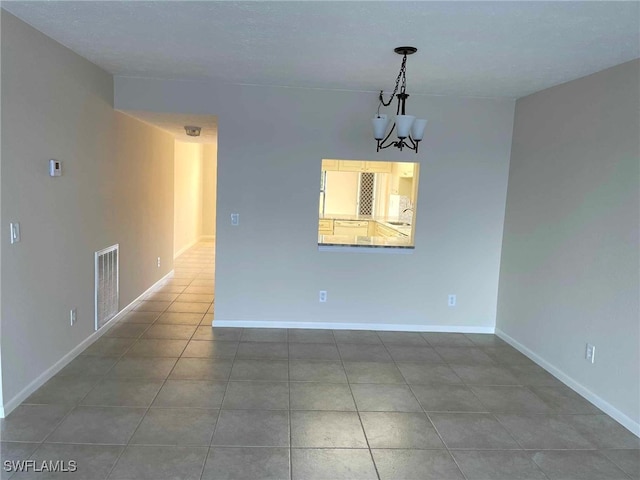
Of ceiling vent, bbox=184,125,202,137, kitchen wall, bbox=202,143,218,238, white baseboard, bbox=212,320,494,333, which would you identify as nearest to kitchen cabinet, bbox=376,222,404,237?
white baseboard, bbox=212,320,494,333

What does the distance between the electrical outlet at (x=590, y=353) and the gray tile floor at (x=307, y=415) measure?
0.98 feet

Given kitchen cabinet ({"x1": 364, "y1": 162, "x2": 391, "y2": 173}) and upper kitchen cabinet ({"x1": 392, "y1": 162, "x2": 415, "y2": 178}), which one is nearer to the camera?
upper kitchen cabinet ({"x1": 392, "y1": 162, "x2": 415, "y2": 178})

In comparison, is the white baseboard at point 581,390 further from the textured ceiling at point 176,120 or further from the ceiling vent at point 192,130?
the ceiling vent at point 192,130

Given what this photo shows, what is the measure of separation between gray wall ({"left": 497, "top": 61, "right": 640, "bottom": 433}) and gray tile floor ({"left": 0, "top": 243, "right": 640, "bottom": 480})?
292mm

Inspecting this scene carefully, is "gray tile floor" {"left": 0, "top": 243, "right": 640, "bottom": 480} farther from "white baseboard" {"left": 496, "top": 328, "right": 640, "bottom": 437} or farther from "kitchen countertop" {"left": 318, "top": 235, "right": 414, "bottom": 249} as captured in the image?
"kitchen countertop" {"left": 318, "top": 235, "right": 414, "bottom": 249}

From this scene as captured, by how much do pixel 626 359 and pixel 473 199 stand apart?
6.45 feet

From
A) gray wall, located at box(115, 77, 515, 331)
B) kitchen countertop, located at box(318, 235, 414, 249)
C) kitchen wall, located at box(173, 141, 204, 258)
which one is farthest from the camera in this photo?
kitchen wall, located at box(173, 141, 204, 258)

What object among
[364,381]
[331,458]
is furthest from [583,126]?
[331,458]

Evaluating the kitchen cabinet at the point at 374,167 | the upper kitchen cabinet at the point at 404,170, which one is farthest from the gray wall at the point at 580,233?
the kitchen cabinet at the point at 374,167

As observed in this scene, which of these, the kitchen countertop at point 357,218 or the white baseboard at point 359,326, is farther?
the kitchen countertop at point 357,218

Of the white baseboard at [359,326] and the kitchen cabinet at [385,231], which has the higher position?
the kitchen cabinet at [385,231]

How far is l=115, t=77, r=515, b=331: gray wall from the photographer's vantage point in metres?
4.08

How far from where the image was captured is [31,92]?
8.82ft

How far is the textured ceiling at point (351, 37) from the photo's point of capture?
7.26 feet
